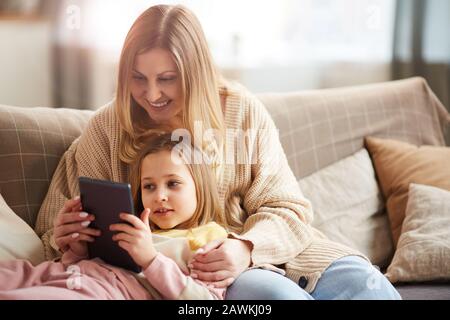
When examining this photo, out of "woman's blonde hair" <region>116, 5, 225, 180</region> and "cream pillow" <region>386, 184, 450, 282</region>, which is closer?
"woman's blonde hair" <region>116, 5, 225, 180</region>

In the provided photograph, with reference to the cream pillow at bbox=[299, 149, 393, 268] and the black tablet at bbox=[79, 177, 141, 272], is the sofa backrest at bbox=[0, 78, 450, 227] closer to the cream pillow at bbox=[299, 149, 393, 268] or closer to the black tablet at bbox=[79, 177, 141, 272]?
the cream pillow at bbox=[299, 149, 393, 268]

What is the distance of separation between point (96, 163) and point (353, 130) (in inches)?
33.9

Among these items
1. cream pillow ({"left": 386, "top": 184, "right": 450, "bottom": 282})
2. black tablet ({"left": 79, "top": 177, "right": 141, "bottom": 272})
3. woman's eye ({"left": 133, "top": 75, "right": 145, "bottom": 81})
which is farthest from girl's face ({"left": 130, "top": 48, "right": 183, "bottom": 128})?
cream pillow ({"left": 386, "top": 184, "right": 450, "bottom": 282})

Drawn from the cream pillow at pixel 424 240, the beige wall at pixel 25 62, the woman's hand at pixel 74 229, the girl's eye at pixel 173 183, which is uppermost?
the beige wall at pixel 25 62

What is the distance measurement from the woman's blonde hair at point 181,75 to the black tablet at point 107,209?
192mm

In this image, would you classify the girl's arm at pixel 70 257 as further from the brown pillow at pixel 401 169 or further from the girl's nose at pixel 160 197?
the brown pillow at pixel 401 169

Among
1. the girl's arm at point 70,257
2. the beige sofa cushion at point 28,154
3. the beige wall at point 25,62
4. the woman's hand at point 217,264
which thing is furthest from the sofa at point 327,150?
the beige wall at point 25,62

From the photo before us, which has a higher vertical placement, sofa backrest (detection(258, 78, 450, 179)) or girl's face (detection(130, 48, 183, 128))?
girl's face (detection(130, 48, 183, 128))

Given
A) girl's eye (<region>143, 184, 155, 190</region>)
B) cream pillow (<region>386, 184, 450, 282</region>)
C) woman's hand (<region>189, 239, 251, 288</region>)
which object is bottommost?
cream pillow (<region>386, 184, 450, 282</region>)

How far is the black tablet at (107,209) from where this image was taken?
46.2 inches

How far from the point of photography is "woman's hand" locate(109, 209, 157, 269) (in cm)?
119

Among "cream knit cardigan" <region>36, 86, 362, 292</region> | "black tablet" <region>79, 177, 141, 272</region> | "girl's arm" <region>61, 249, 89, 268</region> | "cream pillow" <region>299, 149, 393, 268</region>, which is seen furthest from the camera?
"cream pillow" <region>299, 149, 393, 268</region>

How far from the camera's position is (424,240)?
165 centimetres

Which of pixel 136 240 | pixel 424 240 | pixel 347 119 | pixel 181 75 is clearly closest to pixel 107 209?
pixel 136 240
